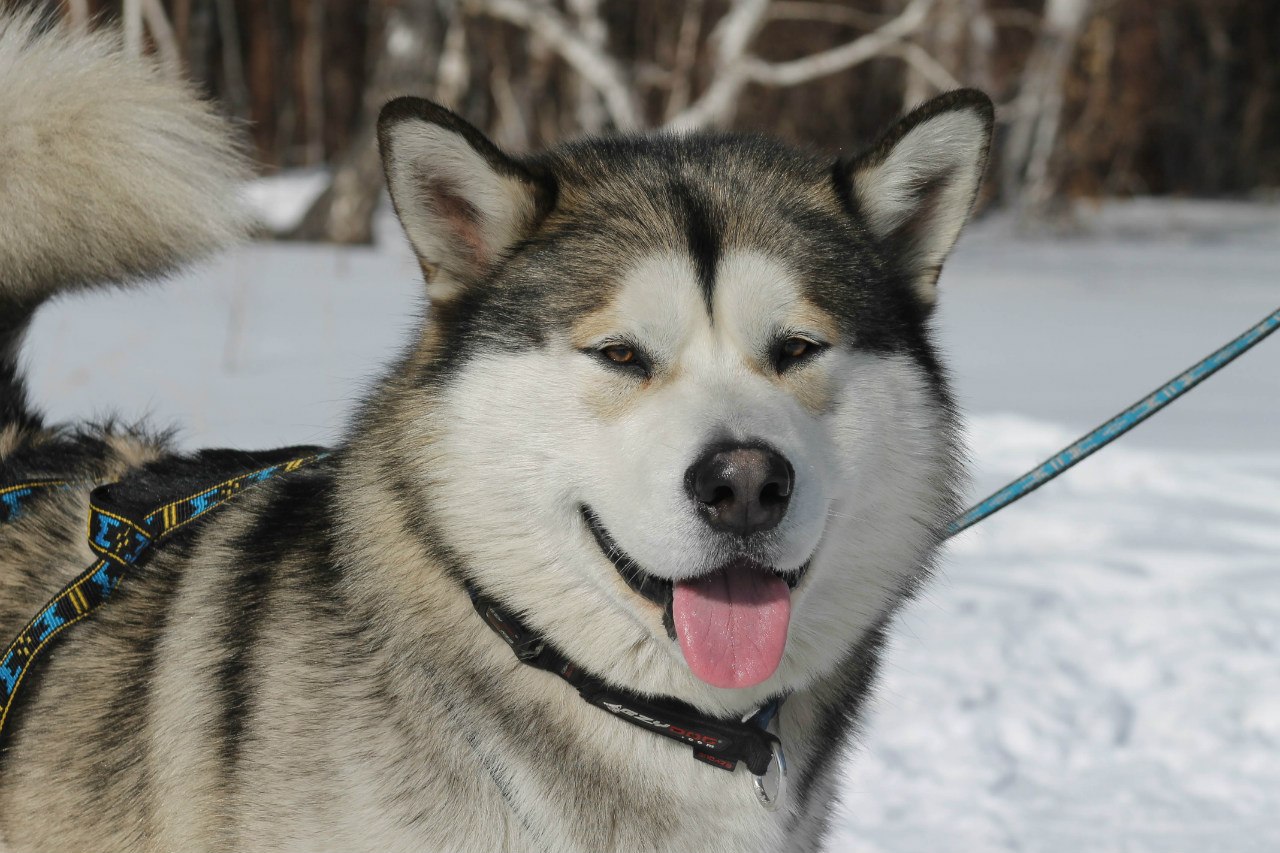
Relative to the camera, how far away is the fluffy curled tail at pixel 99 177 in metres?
2.15

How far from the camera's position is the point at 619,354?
5.77 feet

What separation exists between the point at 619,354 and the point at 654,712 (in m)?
0.48

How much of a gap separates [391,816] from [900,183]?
117 centimetres

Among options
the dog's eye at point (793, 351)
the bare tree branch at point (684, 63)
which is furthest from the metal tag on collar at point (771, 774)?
A: the bare tree branch at point (684, 63)

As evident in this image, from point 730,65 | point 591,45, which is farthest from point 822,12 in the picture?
point 591,45

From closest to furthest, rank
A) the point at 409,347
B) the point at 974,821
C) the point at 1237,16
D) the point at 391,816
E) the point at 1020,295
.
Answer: the point at 391,816 < the point at 409,347 < the point at 974,821 < the point at 1020,295 < the point at 1237,16

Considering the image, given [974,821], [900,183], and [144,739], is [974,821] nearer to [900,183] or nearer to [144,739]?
[900,183]

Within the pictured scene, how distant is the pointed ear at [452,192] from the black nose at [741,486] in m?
0.49

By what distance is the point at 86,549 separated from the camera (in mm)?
2029

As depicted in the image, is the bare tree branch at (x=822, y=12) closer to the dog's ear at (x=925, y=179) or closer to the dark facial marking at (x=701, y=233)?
the dog's ear at (x=925, y=179)

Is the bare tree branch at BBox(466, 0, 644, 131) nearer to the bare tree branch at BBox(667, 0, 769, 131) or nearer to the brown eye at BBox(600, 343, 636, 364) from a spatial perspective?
the bare tree branch at BBox(667, 0, 769, 131)

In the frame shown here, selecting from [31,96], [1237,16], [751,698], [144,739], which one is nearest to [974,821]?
[751,698]

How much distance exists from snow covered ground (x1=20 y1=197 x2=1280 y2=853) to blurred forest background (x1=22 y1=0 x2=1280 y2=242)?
6.38 feet

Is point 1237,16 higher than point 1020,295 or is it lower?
higher
